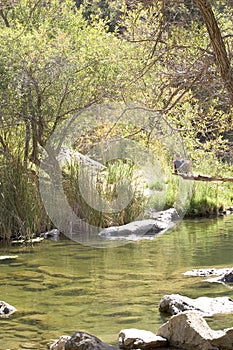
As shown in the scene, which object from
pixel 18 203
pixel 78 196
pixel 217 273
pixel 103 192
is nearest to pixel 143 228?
pixel 103 192

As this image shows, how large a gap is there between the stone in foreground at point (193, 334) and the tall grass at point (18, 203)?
6.18 meters

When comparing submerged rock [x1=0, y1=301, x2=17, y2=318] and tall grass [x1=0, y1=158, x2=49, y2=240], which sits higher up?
tall grass [x1=0, y1=158, x2=49, y2=240]

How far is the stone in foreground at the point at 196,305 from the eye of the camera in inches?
237

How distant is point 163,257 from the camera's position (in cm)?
928

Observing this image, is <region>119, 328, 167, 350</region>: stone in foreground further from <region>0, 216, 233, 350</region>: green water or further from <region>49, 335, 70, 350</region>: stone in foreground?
<region>49, 335, 70, 350</region>: stone in foreground

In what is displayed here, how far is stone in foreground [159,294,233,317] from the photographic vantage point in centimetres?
601

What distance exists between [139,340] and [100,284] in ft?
8.46

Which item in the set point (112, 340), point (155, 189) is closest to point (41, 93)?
point (155, 189)

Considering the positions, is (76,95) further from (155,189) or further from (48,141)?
(155,189)

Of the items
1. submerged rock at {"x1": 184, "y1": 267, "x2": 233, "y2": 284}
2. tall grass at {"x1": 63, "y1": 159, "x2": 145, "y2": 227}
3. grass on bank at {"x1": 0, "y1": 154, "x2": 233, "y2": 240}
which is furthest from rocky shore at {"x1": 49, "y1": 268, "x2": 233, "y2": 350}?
tall grass at {"x1": 63, "y1": 159, "x2": 145, "y2": 227}

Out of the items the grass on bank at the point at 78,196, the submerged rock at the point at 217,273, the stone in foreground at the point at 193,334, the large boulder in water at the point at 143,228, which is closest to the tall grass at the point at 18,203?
the grass on bank at the point at 78,196

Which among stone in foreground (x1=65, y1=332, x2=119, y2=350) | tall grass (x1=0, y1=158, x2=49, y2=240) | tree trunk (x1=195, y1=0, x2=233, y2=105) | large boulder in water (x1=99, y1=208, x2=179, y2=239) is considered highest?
tree trunk (x1=195, y1=0, x2=233, y2=105)

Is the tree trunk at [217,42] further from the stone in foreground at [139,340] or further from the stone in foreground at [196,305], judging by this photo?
the stone in foreground at [196,305]

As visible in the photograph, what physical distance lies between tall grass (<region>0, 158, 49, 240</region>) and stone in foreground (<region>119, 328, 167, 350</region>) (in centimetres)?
607
